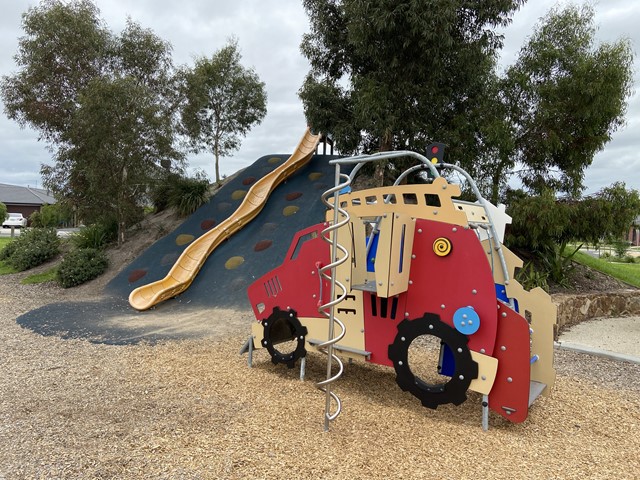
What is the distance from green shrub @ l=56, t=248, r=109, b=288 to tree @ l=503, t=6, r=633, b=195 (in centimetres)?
946

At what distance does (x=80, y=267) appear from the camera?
31.2 feet

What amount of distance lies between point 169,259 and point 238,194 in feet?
10.3

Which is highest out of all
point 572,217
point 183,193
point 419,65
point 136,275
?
point 419,65

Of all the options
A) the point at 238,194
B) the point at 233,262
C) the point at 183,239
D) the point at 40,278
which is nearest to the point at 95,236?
the point at 40,278

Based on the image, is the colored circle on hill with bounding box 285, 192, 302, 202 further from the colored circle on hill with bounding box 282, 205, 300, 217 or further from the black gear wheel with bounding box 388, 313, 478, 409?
the black gear wheel with bounding box 388, 313, 478, 409

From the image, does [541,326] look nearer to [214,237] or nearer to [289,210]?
[214,237]

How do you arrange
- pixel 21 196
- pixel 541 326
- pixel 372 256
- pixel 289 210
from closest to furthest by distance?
pixel 541 326
pixel 372 256
pixel 289 210
pixel 21 196

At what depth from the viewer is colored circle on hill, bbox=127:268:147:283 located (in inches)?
351

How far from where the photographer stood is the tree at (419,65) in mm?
8164

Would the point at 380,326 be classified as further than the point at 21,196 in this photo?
No

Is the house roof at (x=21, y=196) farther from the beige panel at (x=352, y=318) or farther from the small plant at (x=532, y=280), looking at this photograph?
the beige panel at (x=352, y=318)

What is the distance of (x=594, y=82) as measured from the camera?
834 centimetres

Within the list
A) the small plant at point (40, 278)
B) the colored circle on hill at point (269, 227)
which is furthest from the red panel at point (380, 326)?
the small plant at point (40, 278)

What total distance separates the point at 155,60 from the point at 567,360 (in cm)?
1121
